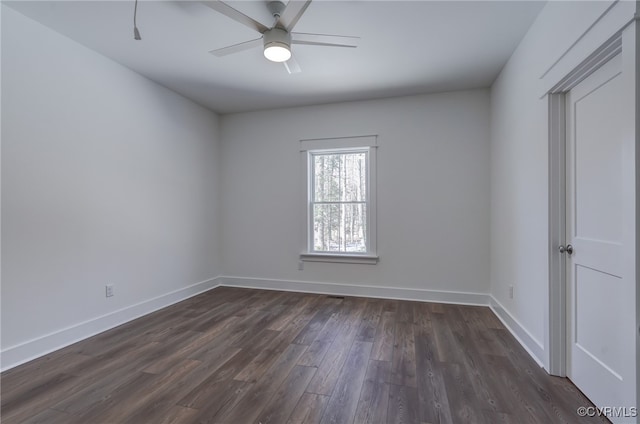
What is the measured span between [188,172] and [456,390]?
388cm

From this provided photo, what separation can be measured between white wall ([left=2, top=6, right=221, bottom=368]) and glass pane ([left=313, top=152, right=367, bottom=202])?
74.3 inches

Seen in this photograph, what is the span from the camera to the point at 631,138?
51.9 inches

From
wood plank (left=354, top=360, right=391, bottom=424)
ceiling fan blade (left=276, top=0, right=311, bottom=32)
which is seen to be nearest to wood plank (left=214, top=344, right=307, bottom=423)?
wood plank (left=354, top=360, right=391, bottom=424)

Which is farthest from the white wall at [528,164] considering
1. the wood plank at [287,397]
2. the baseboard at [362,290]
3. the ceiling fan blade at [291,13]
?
the wood plank at [287,397]

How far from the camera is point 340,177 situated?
13.8ft

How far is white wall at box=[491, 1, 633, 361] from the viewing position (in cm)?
193

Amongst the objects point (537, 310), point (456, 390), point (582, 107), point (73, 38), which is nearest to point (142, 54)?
point (73, 38)

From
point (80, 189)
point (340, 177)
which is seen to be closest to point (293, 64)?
point (340, 177)

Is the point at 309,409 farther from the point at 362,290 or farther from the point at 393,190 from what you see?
the point at 393,190

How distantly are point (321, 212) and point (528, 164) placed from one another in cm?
260

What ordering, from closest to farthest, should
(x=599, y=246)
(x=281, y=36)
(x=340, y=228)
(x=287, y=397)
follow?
1. (x=599, y=246)
2. (x=287, y=397)
3. (x=281, y=36)
4. (x=340, y=228)

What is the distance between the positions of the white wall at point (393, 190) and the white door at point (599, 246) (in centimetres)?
166

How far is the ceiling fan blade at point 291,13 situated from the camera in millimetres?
1738

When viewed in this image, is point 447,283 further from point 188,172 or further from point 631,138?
point 188,172
